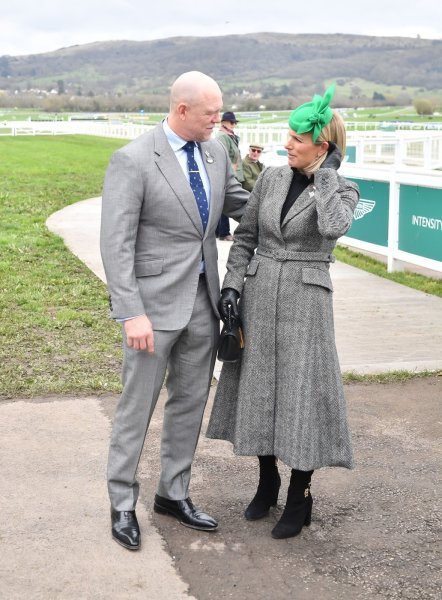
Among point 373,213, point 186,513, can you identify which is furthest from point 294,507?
point 373,213

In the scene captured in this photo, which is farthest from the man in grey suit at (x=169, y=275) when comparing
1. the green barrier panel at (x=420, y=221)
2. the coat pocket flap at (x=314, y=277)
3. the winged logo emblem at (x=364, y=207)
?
the winged logo emblem at (x=364, y=207)

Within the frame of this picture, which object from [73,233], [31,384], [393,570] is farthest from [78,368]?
[73,233]

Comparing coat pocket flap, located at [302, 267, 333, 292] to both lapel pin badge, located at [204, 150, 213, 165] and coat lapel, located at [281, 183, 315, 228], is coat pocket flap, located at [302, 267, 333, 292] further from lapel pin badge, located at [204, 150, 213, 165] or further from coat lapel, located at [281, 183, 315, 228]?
lapel pin badge, located at [204, 150, 213, 165]

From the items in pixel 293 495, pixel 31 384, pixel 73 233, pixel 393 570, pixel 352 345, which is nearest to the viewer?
pixel 393 570

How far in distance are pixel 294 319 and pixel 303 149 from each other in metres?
0.70

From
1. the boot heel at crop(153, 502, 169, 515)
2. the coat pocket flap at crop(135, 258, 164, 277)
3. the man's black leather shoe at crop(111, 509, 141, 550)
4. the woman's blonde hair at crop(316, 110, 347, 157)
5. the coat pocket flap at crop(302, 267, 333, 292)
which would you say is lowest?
the boot heel at crop(153, 502, 169, 515)

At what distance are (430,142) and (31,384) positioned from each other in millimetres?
20485

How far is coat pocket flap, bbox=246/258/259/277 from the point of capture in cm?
426

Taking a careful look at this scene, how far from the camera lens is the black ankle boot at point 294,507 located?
425 cm

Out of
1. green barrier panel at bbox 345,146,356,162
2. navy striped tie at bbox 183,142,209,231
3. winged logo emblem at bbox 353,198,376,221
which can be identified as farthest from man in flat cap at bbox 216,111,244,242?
green barrier panel at bbox 345,146,356,162

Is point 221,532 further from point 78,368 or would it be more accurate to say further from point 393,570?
point 78,368

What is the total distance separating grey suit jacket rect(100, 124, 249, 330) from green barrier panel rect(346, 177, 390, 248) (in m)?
7.83

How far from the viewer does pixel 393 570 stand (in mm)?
3982

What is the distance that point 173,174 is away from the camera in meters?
4.00
